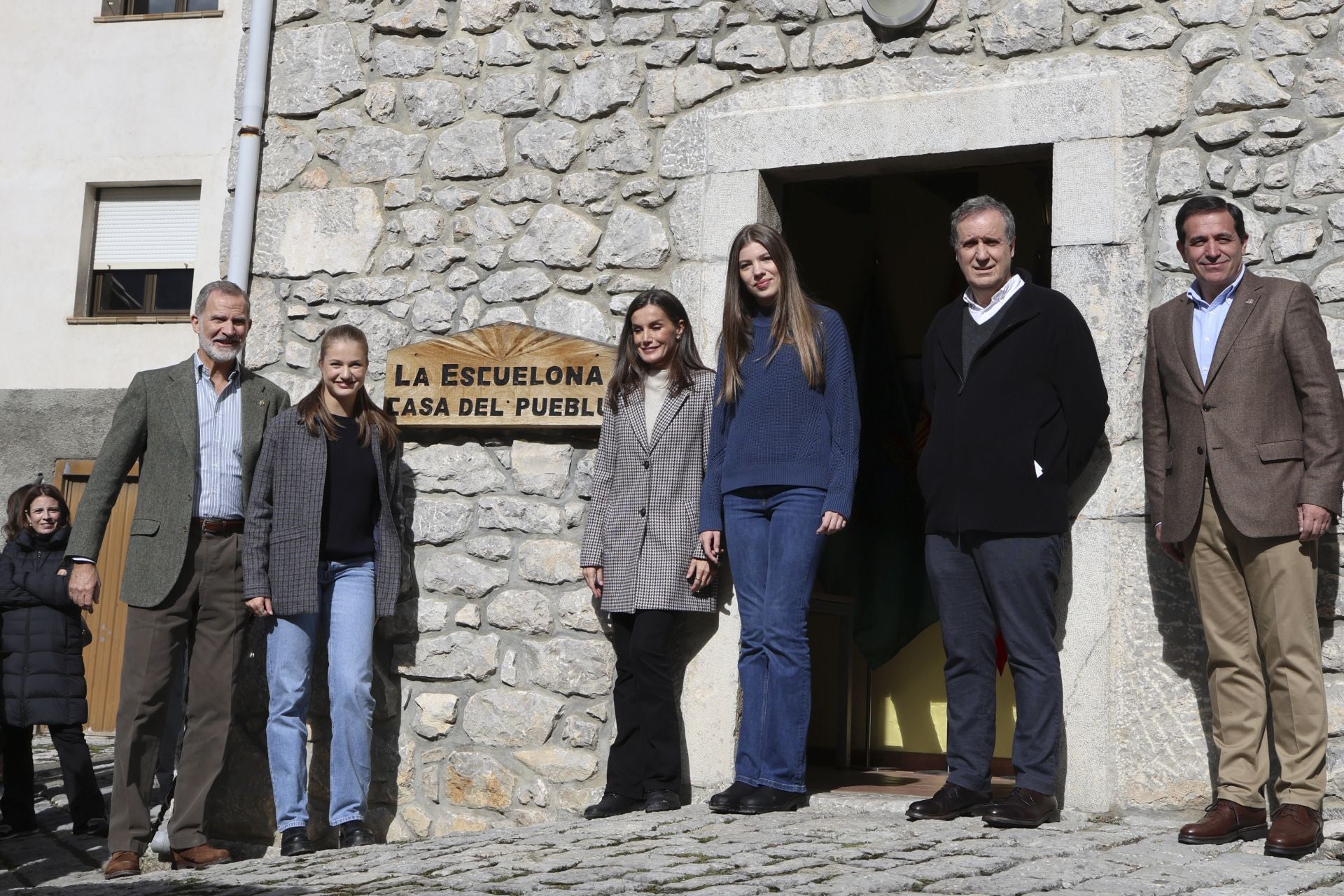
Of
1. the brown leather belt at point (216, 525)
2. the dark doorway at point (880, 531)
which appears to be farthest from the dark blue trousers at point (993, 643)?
the brown leather belt at point (216, 525)

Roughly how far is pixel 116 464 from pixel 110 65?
349 inches

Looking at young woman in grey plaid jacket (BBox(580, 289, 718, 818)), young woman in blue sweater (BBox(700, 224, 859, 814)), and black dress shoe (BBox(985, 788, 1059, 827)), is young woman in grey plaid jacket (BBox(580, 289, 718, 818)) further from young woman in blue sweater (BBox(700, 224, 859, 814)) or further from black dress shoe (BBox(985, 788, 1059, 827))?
black dress shoe (BBox(985, 788, 1059, 827))

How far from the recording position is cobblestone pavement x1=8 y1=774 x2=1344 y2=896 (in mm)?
3426

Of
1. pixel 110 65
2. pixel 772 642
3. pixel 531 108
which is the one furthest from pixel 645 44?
pixel 110 65

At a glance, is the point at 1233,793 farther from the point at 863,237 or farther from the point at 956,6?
the point at 863,237

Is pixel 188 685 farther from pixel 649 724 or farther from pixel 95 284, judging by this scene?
pixel 95 284

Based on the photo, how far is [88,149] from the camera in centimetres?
1251

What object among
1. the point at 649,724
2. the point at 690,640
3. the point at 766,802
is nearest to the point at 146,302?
the point at 690,640

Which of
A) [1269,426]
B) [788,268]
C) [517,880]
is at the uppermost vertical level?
[788,268]

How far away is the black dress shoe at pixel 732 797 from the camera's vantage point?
4.47 metres

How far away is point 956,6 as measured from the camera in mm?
4855

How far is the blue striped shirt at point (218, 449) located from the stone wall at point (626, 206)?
1.84ft

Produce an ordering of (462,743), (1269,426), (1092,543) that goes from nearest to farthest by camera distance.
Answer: (1269,426) < (1092,543) < (462,743)

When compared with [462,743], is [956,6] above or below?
above
